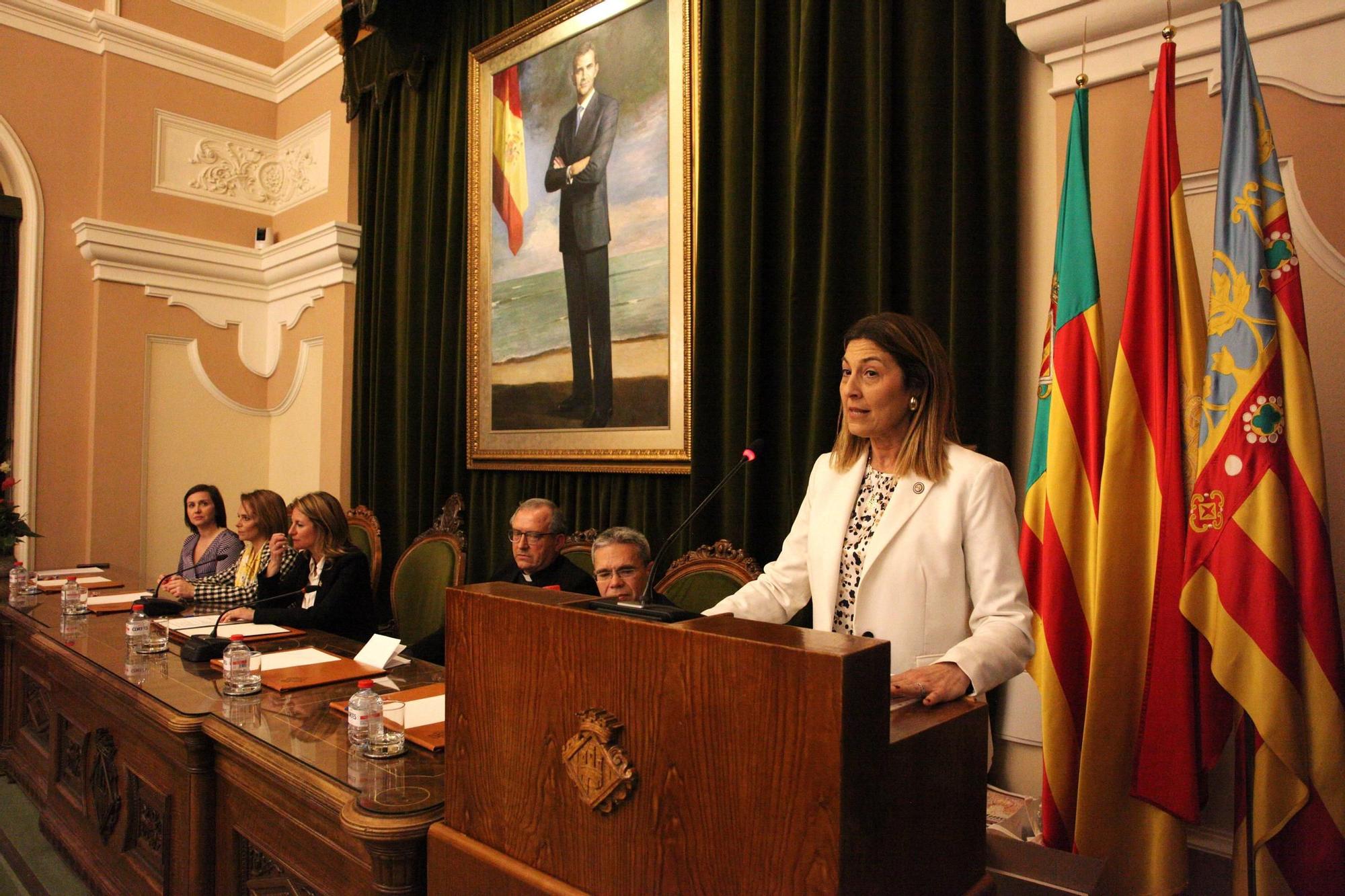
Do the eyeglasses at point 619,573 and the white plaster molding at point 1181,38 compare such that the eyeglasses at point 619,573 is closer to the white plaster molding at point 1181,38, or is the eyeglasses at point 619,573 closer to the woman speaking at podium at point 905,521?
the woman speaking at podium at point 905,521

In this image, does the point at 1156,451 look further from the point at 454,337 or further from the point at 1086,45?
the point at 454,337

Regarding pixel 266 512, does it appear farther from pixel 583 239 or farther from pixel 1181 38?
pixel 1181 38

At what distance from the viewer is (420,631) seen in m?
3.78

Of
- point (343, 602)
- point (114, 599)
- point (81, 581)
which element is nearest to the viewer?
point (343, 602)

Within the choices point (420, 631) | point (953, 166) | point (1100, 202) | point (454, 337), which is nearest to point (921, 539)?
point (1100, 202)

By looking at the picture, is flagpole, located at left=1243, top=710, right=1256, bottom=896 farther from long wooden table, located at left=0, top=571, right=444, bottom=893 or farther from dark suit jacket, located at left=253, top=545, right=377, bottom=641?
dark suit jacket, located at left=253, top=545, right=377, bottom=641

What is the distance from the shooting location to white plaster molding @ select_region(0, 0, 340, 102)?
523 centimetres

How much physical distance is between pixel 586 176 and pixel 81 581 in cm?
295

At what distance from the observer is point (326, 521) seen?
3.54 meters

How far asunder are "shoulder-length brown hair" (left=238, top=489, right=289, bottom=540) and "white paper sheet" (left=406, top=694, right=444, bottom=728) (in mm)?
2324

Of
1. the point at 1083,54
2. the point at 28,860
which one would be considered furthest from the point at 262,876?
the point at 1083,54

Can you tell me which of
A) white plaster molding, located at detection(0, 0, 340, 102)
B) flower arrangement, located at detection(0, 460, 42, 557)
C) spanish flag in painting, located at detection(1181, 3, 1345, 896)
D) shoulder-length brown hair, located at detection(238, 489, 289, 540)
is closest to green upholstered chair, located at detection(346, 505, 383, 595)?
shoulder-length brown hair, located at detection(238, 489, 289, 540)

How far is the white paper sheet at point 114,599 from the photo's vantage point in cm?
339

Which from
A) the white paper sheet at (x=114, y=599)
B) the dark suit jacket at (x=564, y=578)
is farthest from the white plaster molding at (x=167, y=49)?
the dark suit jacket at (x=564, y=578)
